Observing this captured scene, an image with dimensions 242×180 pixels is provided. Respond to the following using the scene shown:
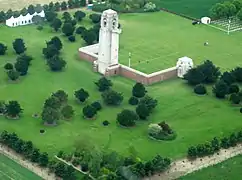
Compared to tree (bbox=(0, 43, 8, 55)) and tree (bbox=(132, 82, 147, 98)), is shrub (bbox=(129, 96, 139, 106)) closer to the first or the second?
tree (bbox=(132, 82, 147, 98))

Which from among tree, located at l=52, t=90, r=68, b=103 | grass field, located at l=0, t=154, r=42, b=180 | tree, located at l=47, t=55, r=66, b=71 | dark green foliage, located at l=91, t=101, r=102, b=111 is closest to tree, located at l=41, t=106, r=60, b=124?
tree, located at l=52, t=90, r=68, b=103

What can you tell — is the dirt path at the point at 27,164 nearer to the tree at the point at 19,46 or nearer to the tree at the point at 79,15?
the tree at the point at 19,46

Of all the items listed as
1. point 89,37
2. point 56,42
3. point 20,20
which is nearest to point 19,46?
point 56,42

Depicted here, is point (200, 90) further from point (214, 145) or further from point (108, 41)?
point (214, 145)

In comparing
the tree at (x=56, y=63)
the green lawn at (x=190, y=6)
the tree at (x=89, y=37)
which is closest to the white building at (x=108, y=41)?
the tree at (x=56, y=63)

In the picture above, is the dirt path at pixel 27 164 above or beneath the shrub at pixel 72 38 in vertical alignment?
beneath

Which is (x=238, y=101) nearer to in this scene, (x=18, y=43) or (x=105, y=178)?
(x=105, y=178)

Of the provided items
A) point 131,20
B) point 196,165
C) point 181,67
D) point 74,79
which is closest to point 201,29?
point 131,20
